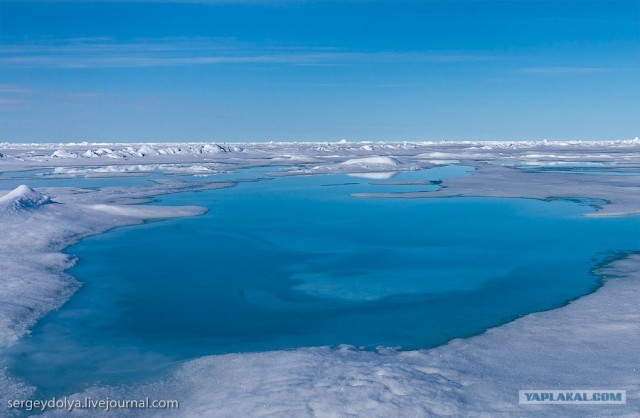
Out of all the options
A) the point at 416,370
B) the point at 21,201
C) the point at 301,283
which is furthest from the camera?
Result: the point at 21,201

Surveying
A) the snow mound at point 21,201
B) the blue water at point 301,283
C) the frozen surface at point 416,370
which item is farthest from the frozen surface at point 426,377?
the snow mound at point 21,201

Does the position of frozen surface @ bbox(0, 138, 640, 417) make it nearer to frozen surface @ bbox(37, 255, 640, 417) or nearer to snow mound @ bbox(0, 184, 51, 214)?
frozen surface @ bbox(37, 255, 640, 417)

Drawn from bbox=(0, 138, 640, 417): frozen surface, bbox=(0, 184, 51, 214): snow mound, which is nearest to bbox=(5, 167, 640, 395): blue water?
bbox=(0, 138, 640, 417): frozen surface

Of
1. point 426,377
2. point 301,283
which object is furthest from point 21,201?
point 426,377

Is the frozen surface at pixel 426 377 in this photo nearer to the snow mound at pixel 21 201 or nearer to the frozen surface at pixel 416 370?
the frozen surface at pixel 416 370

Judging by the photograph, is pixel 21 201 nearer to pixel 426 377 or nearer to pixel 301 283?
pixel 301 283
